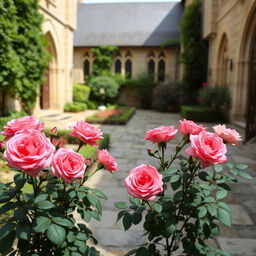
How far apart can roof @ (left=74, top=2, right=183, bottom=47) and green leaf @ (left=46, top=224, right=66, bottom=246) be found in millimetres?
22700

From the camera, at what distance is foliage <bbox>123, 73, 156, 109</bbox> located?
22047 millimetres

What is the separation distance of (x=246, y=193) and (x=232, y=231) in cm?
136

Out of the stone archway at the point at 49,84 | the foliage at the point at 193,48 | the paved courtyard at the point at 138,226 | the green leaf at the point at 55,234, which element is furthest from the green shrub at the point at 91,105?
the green leaf at the point at 55,234

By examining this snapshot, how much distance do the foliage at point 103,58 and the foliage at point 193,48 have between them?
21.8 feet

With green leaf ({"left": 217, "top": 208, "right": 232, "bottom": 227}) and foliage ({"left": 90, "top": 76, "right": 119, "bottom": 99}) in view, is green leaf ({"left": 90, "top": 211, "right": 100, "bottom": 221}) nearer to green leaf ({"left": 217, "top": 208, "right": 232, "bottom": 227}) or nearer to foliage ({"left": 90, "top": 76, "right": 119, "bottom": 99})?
green leaf ({"left": 217, "top": 208, "right": 232, "bottom": 227})

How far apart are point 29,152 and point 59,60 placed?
1562 cm

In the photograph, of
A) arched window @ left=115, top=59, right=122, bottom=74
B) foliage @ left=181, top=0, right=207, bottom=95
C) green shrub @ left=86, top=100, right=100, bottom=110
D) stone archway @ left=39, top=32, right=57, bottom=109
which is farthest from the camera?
arched window @ left=115, top=59, right=122, bottom=74

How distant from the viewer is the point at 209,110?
13.4 m

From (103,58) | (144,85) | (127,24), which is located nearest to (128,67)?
(103,58)

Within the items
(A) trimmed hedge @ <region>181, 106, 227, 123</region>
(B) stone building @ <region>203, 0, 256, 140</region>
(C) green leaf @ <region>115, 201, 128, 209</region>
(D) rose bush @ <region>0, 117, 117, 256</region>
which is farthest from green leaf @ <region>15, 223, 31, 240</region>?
(A) trimmed hedge @ <region>181, 106, 227, 123</region>

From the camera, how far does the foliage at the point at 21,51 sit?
9109mm

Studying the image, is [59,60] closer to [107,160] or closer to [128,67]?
[128,67]

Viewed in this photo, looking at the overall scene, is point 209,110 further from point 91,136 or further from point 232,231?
point 91,136

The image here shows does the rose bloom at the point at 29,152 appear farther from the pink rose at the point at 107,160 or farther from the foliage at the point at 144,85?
the foliage at the point at 144,85
